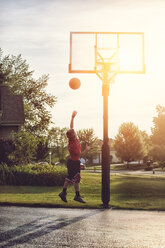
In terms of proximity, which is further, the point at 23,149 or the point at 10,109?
the point at 10,109

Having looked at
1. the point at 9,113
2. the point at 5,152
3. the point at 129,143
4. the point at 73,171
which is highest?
the point at 9,113

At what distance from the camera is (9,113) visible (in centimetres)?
3600

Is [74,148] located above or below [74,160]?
above

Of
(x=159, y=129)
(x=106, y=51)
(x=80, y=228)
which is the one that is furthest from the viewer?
(x=159, y=129)

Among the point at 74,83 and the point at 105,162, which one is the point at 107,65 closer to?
the point at 74,83

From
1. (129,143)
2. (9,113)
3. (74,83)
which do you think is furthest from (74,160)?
(129,143)

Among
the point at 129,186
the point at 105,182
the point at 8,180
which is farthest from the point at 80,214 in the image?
the point at 8,180

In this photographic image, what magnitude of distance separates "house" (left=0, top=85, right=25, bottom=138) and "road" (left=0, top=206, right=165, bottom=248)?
26.4 metres

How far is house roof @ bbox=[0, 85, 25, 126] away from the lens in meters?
35.2

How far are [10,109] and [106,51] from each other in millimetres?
25788

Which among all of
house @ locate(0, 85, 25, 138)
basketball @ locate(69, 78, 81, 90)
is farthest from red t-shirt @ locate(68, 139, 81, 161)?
house @ locate(0, 85, 25, 138)

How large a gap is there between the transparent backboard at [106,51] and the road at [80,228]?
186 inches

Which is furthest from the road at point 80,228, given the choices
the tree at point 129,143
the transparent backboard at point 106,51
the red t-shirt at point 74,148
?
the tree at point 129,143

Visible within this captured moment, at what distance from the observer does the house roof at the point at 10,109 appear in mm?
35156
